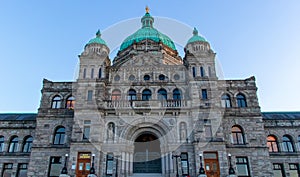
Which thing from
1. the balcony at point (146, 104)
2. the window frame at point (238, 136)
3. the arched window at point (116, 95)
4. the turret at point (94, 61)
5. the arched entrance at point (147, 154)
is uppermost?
the turret at point (94, 61)

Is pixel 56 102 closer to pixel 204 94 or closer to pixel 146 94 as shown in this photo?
pixel 146 94

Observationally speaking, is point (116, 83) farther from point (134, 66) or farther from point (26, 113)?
point (26, 113)

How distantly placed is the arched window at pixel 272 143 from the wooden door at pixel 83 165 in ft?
67.6

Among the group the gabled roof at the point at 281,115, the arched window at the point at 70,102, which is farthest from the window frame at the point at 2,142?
the gabled roof at the point at 281,115

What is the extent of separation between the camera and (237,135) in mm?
27109

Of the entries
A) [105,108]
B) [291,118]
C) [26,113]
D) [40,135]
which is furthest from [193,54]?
[26,113]

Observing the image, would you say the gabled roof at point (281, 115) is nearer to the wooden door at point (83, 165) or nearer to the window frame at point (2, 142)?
the wooden door at point (83, 165)

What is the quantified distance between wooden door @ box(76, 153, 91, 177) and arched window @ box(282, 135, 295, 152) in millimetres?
21994

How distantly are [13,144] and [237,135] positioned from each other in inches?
1041

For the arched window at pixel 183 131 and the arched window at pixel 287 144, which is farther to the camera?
the arched window at pixel 287 144

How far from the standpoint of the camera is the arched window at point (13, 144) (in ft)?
99.9

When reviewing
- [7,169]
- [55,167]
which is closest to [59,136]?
[55,167]

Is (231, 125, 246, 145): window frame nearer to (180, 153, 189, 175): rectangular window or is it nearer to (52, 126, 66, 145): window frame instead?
(180, 153, 189, 175): rectangular window

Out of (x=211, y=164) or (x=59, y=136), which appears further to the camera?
(x=59, y=136)
